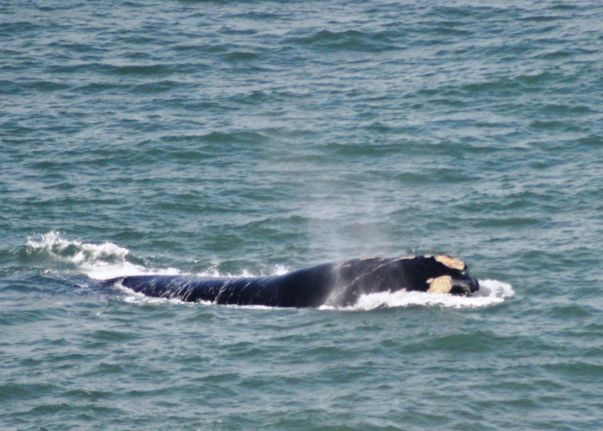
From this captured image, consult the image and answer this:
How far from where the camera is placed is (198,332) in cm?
3609

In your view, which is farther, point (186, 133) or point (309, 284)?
point (186, 133)

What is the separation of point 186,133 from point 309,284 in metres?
19.4

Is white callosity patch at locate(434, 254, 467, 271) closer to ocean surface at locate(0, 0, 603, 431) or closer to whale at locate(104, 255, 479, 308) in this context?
whale at locate(104, 255, 479, 308)

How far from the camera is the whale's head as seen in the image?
36.0 meters

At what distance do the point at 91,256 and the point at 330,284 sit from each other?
994 cm

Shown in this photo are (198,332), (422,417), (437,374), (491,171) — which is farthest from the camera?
(491,171)

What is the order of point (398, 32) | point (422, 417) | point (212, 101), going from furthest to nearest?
point (398, 32), point (212, 101), point (422, 417)

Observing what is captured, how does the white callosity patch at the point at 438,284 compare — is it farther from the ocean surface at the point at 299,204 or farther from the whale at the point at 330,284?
the ocean surface at the point at 299,204

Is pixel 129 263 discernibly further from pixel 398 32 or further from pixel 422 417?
pixel 398 32

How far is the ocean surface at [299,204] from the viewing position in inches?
1267

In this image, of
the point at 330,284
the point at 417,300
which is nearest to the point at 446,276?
the point at 417,300

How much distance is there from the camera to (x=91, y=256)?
4416 cm

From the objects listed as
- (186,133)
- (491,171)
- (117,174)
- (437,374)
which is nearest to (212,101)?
(186,133)

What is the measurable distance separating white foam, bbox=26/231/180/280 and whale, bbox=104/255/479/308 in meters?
2.48
